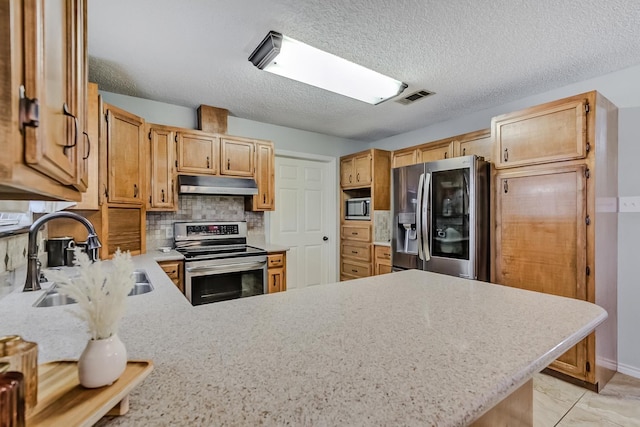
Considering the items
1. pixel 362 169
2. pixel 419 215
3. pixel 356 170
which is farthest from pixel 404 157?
pixel 419 215

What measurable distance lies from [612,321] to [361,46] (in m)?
2.83

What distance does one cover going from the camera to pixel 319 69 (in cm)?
231

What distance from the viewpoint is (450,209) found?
Answer: 2.98 metres

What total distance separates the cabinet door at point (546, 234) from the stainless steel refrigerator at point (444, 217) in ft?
0.55

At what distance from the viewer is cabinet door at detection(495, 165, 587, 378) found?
2211mm

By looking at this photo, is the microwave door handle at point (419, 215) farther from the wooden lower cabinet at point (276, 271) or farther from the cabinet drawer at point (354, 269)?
the wooden lower cabinet at point (276, 271)

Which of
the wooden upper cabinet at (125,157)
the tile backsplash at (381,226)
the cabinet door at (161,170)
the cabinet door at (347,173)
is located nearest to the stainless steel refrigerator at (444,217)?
the tile backsplash at (381,226)

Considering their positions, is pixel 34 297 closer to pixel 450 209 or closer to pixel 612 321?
pixel 450 209

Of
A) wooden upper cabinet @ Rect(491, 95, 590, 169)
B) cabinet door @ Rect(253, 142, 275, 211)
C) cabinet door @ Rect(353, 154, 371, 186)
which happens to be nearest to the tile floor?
wooden upper cabinet @ Rect(491, 95, 590, 169)

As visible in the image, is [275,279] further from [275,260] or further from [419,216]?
[419,216]

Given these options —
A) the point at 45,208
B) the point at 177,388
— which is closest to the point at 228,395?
the point at 177,388

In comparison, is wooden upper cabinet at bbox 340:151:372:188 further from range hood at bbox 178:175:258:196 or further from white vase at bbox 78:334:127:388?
white vase at bbox 78:334:127:388

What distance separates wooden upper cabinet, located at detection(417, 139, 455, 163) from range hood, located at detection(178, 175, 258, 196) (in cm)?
202

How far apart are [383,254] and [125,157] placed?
9.71 feet
